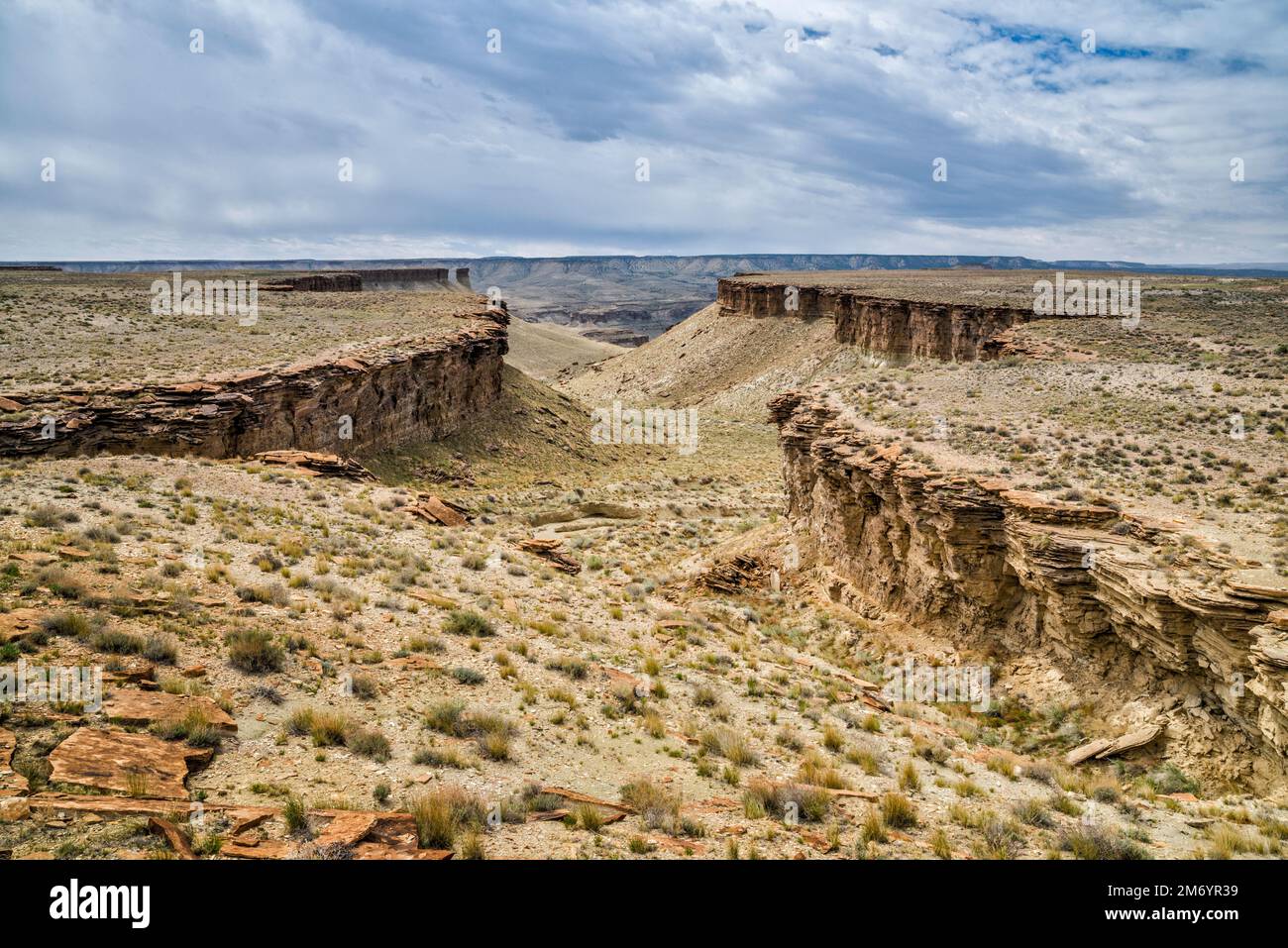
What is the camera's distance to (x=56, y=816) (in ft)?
19.4

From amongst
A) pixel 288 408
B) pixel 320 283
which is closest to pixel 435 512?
pixel 288 408

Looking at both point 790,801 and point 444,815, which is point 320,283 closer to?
point 444,815

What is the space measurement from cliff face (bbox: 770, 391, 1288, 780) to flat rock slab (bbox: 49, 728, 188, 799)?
462 inches

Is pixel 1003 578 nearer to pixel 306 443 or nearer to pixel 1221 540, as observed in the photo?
pixel 1221 540

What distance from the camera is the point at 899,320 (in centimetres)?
→ 5506

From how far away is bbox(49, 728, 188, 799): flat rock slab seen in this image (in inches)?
256

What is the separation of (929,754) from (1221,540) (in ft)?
18.8

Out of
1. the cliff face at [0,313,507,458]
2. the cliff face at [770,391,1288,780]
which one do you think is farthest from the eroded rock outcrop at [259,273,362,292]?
the cliff face at [770,391,1288,780]

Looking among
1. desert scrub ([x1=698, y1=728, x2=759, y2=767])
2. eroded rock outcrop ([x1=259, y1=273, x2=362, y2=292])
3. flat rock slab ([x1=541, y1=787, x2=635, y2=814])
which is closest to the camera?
flat rock slab ([x1=541, y1=787, x2=635, y2=814])

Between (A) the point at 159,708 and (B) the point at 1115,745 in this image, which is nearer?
(A) the point at 159,708

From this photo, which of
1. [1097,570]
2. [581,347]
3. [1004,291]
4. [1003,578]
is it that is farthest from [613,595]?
[581,347]

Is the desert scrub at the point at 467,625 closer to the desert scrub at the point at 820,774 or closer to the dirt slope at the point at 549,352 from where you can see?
the desert scrub at the point at 820,774

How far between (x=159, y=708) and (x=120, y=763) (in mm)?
1168

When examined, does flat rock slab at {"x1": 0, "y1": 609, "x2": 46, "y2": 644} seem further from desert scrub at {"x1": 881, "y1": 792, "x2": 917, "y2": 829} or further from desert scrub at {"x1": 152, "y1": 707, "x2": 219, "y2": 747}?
desert scrub at {"x1": 881, "y1": 792, "x2": 917, "y2": 829}
